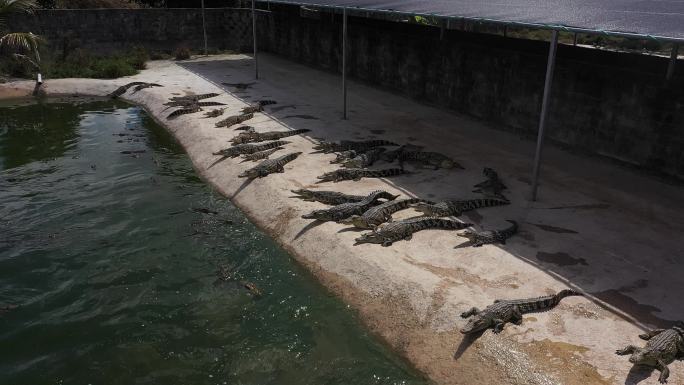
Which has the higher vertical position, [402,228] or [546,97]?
[546,97]

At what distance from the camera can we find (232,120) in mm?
14961

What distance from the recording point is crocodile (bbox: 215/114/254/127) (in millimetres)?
14805

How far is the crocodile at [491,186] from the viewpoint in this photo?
9.92 meters

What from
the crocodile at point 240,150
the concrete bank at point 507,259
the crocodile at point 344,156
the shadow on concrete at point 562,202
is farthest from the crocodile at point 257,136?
the crocodile at point 344,156

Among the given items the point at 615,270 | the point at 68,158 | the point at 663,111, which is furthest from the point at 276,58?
the point at 615,270

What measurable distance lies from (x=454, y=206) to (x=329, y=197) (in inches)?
84.1

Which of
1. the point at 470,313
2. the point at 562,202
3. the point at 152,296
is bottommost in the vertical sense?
the point at 152,296

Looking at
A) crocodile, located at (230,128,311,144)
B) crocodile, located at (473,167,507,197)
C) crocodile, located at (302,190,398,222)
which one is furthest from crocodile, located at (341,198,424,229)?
crocodile, located at (230,128,311,144)

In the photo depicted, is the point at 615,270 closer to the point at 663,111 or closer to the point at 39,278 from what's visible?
the point at 663,111

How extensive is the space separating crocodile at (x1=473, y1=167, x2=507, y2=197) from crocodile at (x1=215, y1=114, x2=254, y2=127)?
23.3 ft

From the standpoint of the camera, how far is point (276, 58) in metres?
25.8

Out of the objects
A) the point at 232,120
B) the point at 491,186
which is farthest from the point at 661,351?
the point at 232,120

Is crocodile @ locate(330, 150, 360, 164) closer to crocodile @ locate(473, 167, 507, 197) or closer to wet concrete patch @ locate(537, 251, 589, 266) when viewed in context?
crocodile @ locate(473, 167, 507, 197)

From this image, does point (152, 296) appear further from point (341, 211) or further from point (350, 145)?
point (350, 145)
